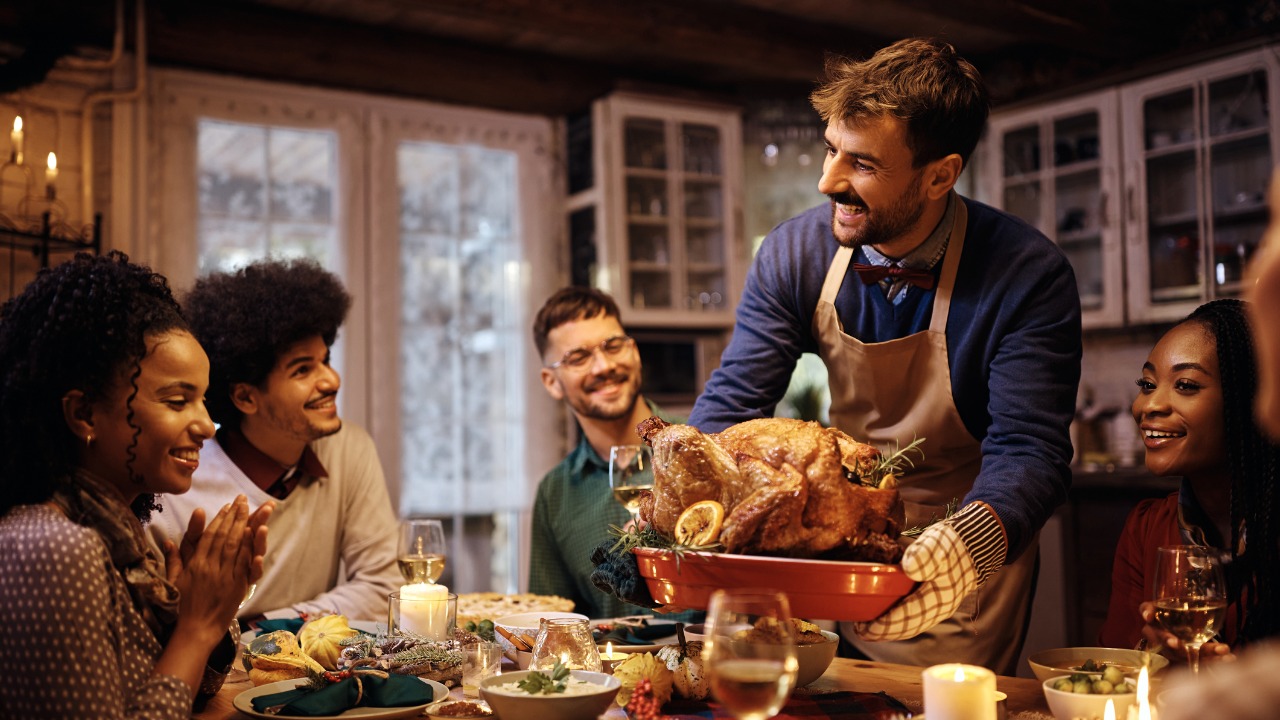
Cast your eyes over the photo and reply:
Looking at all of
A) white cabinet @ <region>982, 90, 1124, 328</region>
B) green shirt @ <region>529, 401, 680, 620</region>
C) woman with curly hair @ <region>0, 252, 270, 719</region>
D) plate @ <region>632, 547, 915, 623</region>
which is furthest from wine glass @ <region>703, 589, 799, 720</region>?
white cabinet @ <region>982, 90, 1124, 328</region>

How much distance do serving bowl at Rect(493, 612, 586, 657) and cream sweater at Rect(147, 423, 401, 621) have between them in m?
0.70

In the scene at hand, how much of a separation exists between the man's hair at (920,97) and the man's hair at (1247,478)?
2.12 feet

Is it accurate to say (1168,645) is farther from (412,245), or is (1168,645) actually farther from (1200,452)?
(412,245)

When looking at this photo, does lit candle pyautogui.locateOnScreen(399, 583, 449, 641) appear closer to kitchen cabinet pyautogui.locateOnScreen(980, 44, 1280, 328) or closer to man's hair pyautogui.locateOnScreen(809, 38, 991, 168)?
man's hair pyautogui.locateOnScreen(809, 38, 991, 168)

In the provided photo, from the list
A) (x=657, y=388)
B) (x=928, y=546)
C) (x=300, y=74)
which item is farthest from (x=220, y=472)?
(x=657, y=388)

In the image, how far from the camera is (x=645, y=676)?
1664 mm

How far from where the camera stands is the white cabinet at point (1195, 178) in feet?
15.8

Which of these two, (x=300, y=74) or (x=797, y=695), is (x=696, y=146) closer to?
(x=300, y=74)

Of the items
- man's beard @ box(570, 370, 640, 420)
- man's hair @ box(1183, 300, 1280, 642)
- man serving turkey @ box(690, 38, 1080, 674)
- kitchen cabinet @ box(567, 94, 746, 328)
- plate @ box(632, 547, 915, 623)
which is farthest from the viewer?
kitchen cabinet @ box(567, 94, 746, 328)

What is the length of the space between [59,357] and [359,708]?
67 centimetres

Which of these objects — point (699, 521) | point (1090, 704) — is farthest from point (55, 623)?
point (1090, 704)

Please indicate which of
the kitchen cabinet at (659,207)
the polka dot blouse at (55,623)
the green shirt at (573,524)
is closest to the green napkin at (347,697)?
the polka dot blouse at (55,623)

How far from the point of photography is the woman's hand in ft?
5.24

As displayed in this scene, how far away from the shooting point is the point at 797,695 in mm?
1738
